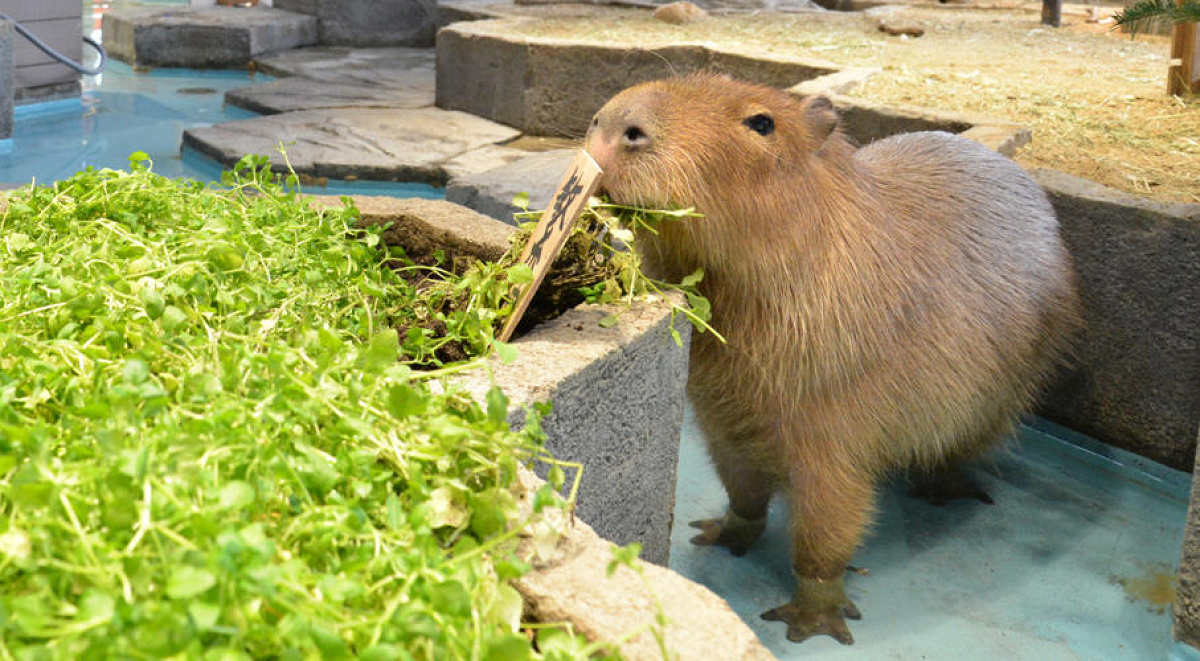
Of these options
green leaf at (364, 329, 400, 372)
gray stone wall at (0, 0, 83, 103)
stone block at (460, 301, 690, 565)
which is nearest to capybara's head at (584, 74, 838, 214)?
stone block at (460, 301, 690, 565)

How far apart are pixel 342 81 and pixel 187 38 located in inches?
63.0

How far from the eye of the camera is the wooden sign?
1838 mm

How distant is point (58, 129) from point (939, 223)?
17.8 feet

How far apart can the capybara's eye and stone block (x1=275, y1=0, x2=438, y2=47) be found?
7201mm

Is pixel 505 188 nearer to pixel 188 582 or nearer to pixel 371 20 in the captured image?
pixel 188 582

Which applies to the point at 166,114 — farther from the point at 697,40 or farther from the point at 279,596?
the point at 279,596

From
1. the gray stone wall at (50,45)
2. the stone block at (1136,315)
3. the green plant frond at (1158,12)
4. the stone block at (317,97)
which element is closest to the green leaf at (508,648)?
the green plant frond at (1158,12)

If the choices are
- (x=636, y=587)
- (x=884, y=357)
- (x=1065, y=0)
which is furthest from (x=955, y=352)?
(x=1065, y=0)

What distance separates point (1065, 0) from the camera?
9.86 metres

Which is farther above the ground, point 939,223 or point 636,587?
point 939,223

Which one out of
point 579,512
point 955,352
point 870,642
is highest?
point 955,352

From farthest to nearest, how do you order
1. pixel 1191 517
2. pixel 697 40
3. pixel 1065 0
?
pixel 1065 0, pixel 697 40, pixel 1191 517

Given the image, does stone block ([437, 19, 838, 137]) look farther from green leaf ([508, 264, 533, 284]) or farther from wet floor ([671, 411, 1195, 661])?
green leaf ([508, 264, 533, 284])

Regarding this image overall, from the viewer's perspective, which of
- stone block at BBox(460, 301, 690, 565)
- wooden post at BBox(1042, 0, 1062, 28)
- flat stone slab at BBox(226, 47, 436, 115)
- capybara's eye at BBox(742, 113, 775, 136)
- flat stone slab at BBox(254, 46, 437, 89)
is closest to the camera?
stone block at BBox(460, 301, 690, 565)
